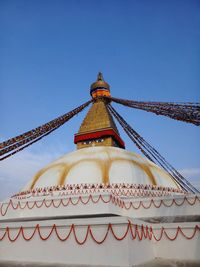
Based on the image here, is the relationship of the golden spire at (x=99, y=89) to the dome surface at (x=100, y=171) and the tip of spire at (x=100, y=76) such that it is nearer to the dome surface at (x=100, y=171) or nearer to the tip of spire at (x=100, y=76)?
the tip of spire at (x=100, y=76)

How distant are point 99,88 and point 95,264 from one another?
1684 cm

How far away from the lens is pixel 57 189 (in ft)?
36.1

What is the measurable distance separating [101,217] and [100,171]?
16.6 ft

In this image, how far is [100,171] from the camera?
11.6 m

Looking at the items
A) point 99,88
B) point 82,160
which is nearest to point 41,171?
point 82,160

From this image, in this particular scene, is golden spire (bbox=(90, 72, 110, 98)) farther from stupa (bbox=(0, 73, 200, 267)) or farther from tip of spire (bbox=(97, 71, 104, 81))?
stupa (bbox=(0, 73, 200, 267))

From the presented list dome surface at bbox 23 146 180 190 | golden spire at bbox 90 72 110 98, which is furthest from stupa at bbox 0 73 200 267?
golden spire at bbox 90 72 110 98

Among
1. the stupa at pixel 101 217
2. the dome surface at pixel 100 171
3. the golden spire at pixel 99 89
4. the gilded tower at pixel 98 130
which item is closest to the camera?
the stupa at pixel 101 217

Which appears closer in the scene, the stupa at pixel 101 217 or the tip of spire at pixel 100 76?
the stupa at pixel 101 217

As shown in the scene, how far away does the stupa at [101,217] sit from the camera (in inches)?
213

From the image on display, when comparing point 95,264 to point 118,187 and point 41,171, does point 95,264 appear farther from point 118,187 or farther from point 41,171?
point 41,171

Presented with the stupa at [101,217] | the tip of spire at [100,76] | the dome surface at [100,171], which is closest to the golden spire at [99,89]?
the tip of spire at [100,76]

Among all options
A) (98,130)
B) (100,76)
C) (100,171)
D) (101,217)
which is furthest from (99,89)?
(101,217)

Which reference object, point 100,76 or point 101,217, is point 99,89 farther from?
point 101,217
